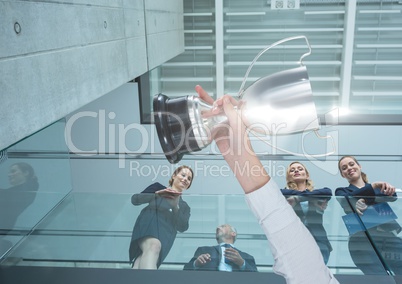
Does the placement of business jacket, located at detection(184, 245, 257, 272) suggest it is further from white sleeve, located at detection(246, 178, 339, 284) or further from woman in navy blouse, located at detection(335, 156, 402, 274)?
white sleeve, located at detection(246, 178, 339, 284)

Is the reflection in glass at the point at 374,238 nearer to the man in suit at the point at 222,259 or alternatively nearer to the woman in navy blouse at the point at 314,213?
the woman in navy blouse at the point at 314,213

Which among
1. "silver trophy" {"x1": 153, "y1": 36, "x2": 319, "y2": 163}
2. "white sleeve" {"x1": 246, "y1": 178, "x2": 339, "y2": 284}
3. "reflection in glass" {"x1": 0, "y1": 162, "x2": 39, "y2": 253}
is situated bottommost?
"reflection in glass" {"x1": 0, "y1": 162, "x2": 39, "y2": 253}

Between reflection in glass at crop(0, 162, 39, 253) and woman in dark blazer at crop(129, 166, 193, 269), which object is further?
reflection in glass at crop(0, 162, 39, 253)

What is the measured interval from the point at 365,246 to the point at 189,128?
878 millimetres

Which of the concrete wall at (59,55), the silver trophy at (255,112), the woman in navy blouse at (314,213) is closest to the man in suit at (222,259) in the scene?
the woman in navy blouse at (314,213)

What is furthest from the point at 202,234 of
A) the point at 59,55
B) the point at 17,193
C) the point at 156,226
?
the point at 17,193

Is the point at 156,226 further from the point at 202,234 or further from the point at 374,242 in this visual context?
the point at 374,242

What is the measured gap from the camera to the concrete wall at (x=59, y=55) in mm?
1550

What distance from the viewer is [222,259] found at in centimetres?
151

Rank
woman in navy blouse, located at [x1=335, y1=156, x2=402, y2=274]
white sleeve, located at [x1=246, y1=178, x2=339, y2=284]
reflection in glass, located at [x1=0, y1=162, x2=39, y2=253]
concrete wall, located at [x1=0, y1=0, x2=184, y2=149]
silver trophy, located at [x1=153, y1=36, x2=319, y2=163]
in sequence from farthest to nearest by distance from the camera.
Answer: reflection in glass, located at [x1=0, y1=162, x2=39, y2=253] < concrete wall, located at [x1=0, y1=0, x2=184, y2=149] < woman in navy blouse, located at [x1=335, y1=156, x2=402, y2=274] < silver trophy, located at [x1=153, y1=36, x2=319, y2=163] < white sleeve, located at [x1=246, y1=178, x2=339, y2=284]

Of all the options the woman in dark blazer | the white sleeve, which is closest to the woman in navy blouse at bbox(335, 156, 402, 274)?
the white sleeve

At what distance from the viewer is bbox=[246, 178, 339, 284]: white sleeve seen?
93cm

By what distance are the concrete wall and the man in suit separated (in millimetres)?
805

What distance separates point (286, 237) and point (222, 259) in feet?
2.06
